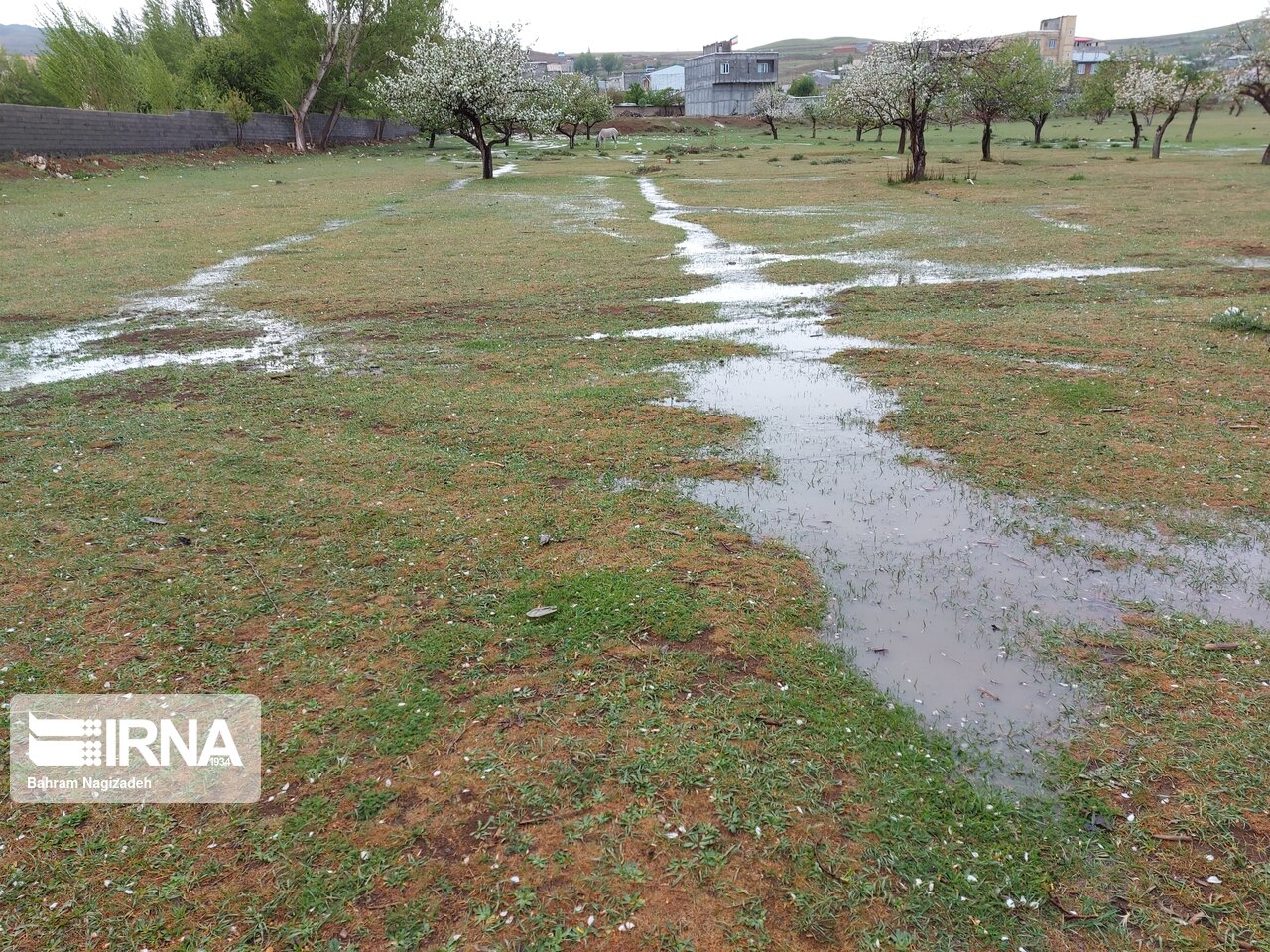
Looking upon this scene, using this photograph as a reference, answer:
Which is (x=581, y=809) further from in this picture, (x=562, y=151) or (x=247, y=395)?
(x=562, y=151)

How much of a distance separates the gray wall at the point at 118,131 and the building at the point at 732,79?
229 ft

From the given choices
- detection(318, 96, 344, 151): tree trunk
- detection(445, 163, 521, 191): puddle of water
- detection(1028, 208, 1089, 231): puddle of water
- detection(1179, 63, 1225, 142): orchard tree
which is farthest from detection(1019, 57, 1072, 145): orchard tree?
detection(318, 96, 344, 151): tree trunk

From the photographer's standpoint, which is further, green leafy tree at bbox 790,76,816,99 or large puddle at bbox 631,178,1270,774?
green leafy tree at bbox 790,76,816,99

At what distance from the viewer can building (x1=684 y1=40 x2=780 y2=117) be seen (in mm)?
107688

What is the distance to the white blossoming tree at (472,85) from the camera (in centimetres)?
3183

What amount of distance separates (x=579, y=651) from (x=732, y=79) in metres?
118

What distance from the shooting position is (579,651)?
4355 millimetres

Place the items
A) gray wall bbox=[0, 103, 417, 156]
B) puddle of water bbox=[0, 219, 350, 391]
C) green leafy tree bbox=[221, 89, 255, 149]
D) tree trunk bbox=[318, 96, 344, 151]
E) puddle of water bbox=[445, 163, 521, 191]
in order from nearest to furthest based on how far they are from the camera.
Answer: puddle of water bbox=[0, 219, 350, 391] < gray wall bbox=[0, 103, 417, 156] < puddle of water bbox=[445, 163, 521, 191] < green leafy tree bbox=[221, 89, 255, 149] < tree trunk bbox=[318, 96, 344, 151]

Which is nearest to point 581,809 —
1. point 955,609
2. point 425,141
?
point 955,609

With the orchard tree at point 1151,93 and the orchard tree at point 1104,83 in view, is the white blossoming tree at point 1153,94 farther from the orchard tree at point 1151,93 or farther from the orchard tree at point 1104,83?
the orchard tree at point 1104,83

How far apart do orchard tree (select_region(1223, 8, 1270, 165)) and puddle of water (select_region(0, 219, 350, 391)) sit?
130 feet

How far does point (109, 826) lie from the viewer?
10.8ft

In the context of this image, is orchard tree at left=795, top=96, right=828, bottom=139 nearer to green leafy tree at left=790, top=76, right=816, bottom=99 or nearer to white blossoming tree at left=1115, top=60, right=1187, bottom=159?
white blossoming tree at left=1115, top=60, right=1187, bottom=159

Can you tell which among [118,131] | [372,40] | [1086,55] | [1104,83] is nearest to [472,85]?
[118,131]
